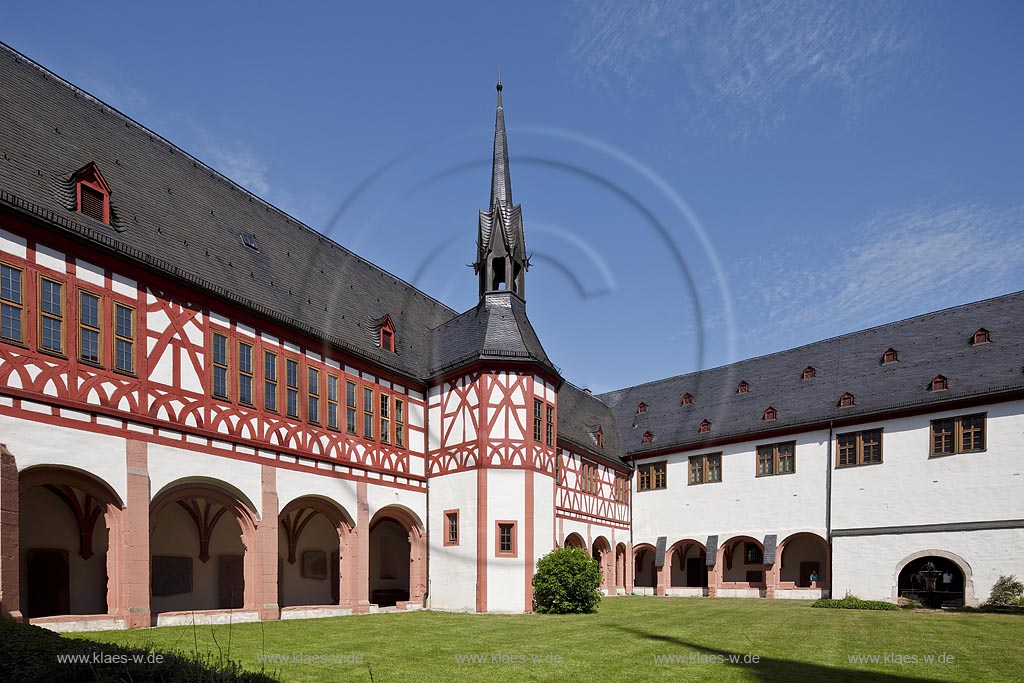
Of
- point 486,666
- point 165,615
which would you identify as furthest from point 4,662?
point 165,615

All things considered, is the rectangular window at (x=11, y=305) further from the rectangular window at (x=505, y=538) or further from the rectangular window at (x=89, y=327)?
the rectangular window at (x=505, y=538)

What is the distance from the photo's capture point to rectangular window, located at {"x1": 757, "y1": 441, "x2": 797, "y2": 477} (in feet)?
113

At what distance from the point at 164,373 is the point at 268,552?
5.55 meters

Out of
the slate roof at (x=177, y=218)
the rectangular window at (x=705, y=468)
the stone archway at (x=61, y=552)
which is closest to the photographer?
the slate roof at (x=177, y=218)

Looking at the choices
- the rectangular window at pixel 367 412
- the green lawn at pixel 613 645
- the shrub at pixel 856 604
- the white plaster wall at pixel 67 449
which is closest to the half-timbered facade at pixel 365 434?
the white plaster wall at pixel 67 449

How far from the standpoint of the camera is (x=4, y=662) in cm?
727

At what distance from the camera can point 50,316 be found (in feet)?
47.6

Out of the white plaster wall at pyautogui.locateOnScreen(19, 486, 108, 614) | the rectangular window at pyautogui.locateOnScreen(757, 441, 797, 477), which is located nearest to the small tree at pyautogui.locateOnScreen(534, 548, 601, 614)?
the white plaster wall at pyautogui.locateOnScreen(19, 486, 108, 614)

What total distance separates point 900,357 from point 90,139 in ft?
109

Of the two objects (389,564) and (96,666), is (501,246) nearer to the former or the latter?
(389,564)

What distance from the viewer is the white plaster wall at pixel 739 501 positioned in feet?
110

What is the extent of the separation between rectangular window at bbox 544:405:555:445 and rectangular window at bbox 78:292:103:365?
49.3ft

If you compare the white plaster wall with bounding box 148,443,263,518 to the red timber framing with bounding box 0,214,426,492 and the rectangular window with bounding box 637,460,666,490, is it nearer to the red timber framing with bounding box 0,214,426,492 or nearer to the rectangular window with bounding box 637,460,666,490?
the red timber framing with bounding box 0,214,426,492

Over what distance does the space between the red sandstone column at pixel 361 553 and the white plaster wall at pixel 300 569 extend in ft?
7.85
